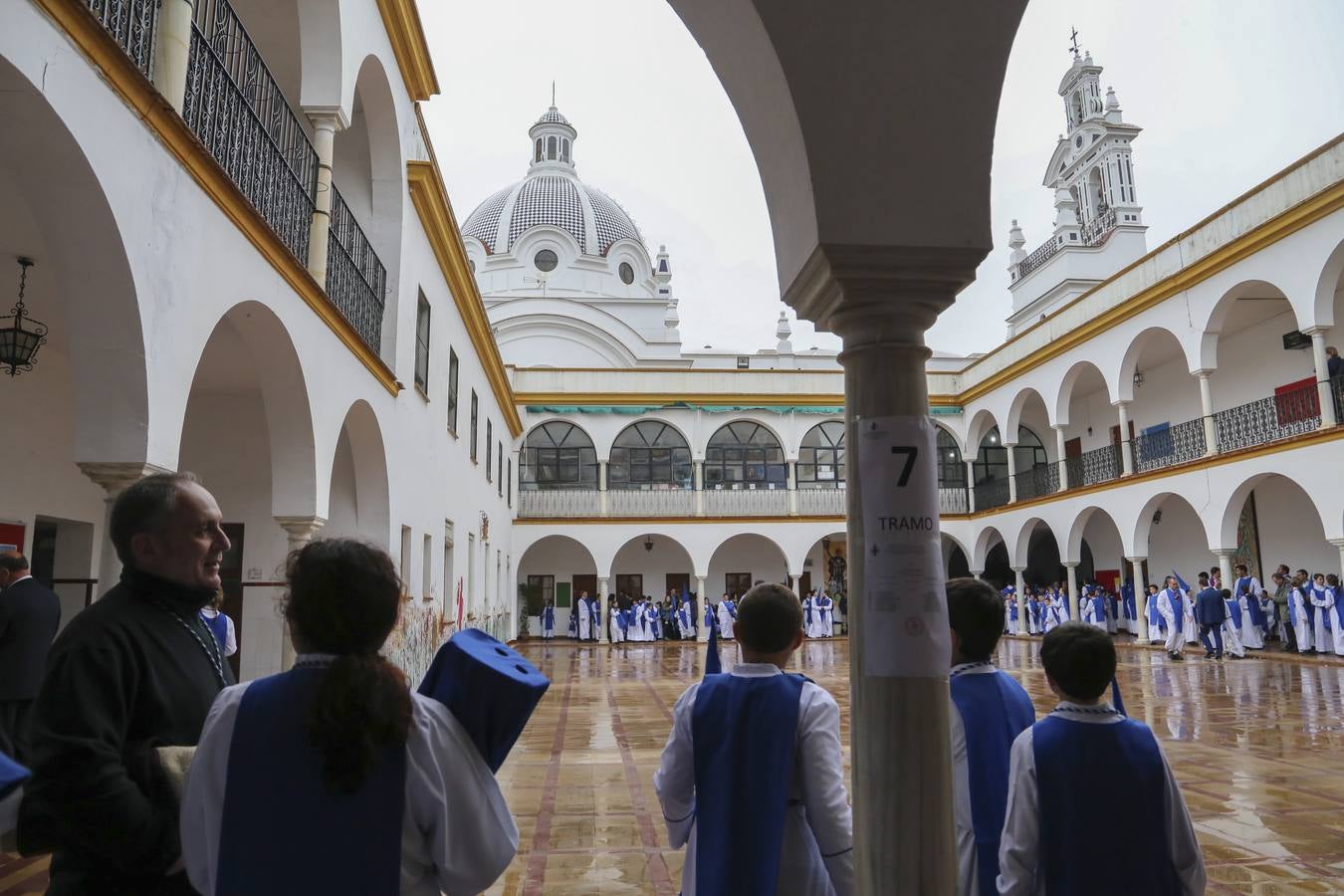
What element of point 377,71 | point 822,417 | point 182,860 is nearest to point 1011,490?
point 822,417

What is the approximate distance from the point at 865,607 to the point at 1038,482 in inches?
896

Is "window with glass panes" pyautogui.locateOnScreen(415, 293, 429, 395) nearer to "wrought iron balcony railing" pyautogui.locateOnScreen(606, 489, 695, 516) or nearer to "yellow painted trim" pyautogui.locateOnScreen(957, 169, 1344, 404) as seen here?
"yellow painted trim" pyautogui.locateOnScreen(957, 169, 1344, 404)

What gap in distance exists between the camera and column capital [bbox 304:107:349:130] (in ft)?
23.7

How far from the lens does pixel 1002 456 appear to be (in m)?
27.8

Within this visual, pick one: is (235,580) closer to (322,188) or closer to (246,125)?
(322,188)

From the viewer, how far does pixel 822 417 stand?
26703mm

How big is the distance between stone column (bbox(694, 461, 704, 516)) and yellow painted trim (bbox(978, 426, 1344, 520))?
26.4ft

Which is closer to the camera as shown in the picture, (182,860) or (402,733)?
(402,733)

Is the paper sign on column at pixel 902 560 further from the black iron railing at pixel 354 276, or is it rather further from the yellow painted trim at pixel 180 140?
the black iron railing at pixel 354 276

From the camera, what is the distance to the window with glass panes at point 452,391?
13289 millimetres

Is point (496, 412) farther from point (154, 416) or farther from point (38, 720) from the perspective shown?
point (38, 720)

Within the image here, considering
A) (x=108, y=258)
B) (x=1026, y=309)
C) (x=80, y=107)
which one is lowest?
(x=108, y=258)

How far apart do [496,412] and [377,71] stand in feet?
39.8

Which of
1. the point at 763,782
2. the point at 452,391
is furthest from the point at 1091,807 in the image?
the point at 452,391
